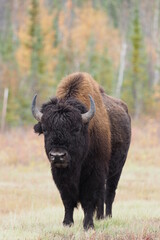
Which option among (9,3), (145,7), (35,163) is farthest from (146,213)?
(9,3)

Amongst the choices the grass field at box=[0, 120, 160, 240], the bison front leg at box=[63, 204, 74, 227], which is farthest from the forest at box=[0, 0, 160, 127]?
the bison front leg at box=[63, 204, 74, 227]

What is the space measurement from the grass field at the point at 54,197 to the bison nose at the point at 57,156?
1025 millimetres

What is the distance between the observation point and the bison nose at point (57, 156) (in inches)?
334

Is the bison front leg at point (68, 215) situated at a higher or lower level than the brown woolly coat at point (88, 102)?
lower

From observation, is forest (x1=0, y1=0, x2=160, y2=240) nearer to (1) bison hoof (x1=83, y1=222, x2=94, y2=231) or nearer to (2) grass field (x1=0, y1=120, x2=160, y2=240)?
(2) grass field (x1=0, y1=120, x2=160, y2=240)

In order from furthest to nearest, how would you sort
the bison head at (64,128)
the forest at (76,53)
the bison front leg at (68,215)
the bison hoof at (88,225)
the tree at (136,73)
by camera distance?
the tree at (136,73)
the forest at (76,53)
the bison front leg at (68,215)
the bison hoof at (88,225)
the bison head at (64,128)

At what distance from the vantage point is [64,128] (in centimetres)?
880

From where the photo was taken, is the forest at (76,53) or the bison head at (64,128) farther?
the forest at (76,53)

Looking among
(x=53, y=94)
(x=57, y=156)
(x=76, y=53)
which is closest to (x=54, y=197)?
(x=57, y=156)

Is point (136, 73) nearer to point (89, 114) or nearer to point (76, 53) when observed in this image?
point (76, 53)

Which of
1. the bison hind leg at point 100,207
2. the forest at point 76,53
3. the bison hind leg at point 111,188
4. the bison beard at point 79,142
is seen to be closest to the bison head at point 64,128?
the bison beard at point 79,142

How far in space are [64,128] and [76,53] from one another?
180ft

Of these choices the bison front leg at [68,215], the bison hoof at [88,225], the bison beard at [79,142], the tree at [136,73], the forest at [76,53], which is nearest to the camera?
the bison beard at [79,142]

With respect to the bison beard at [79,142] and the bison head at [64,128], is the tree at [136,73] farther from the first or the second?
the bison head at [64,128]
